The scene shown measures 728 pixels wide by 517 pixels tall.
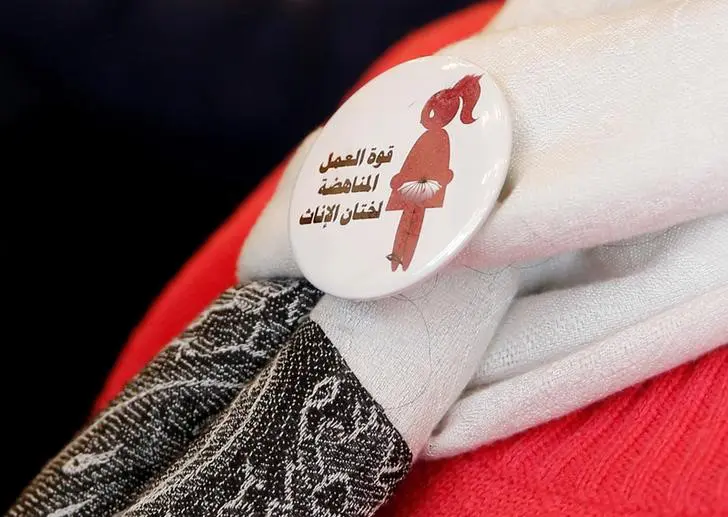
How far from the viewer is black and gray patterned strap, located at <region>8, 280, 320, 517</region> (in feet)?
0.91

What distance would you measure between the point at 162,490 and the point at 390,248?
4.7 inches

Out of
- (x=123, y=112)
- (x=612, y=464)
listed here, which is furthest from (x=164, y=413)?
(x=123, y=112)

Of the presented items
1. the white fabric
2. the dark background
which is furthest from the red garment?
the dark background

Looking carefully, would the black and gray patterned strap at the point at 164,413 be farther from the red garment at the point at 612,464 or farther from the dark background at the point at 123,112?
the dark background at the point at 123,112

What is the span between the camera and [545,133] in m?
0.25

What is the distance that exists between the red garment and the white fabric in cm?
1

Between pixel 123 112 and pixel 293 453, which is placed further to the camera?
pixel 123 112

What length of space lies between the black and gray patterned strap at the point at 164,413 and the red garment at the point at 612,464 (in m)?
0.09

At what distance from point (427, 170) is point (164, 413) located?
141 mm

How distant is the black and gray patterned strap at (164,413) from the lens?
0.28 metres

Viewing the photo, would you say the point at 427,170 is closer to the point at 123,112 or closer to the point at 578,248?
the point at 578,248

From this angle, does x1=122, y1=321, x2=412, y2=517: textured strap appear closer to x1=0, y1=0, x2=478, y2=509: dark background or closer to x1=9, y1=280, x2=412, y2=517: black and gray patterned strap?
x1=9, y1=280, x2=412, y2=517: black and gray patterned strap

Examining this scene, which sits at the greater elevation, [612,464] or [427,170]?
[427,170]

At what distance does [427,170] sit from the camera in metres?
0.25
